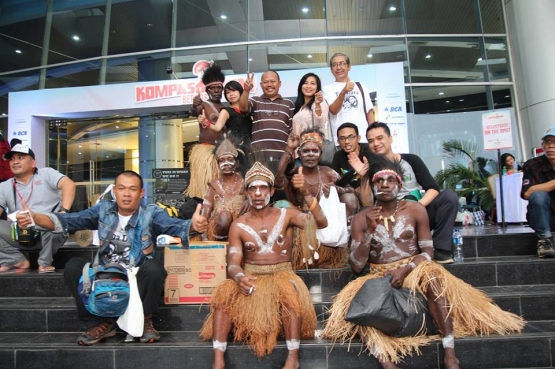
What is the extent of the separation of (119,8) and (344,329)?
11800 mm

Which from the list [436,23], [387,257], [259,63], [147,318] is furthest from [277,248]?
[436,23]

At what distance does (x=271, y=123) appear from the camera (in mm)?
5410

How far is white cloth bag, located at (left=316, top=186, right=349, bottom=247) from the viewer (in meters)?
3.80

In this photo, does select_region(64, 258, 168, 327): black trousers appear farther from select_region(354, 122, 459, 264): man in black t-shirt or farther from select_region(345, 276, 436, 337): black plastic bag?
select_region(354, 122, 459, 264): man in black t-shirt

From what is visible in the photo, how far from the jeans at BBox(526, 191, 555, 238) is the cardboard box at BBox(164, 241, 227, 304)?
3.36m

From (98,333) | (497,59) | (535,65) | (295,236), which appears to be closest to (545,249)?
(295,236)

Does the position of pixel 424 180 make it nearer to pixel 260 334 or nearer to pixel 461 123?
pixel 260 334

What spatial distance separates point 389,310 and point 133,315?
200 centimetres

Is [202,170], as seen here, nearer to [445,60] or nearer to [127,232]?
[127,232]

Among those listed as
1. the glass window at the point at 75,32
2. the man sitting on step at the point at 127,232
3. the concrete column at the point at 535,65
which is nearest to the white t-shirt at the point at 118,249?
the man sitting on step at the point at 127,232

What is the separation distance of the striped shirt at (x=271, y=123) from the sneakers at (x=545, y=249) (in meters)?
3.01

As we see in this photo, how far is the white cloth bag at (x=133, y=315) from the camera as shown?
3475mm

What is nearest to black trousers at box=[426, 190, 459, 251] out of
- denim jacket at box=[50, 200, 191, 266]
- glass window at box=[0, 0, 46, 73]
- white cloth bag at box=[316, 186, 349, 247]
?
white cloth bag at box=[316, 186, 349, 247]

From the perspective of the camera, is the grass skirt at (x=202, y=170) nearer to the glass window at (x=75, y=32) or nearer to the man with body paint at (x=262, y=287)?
the man with body paint at (x=262, y=287)
